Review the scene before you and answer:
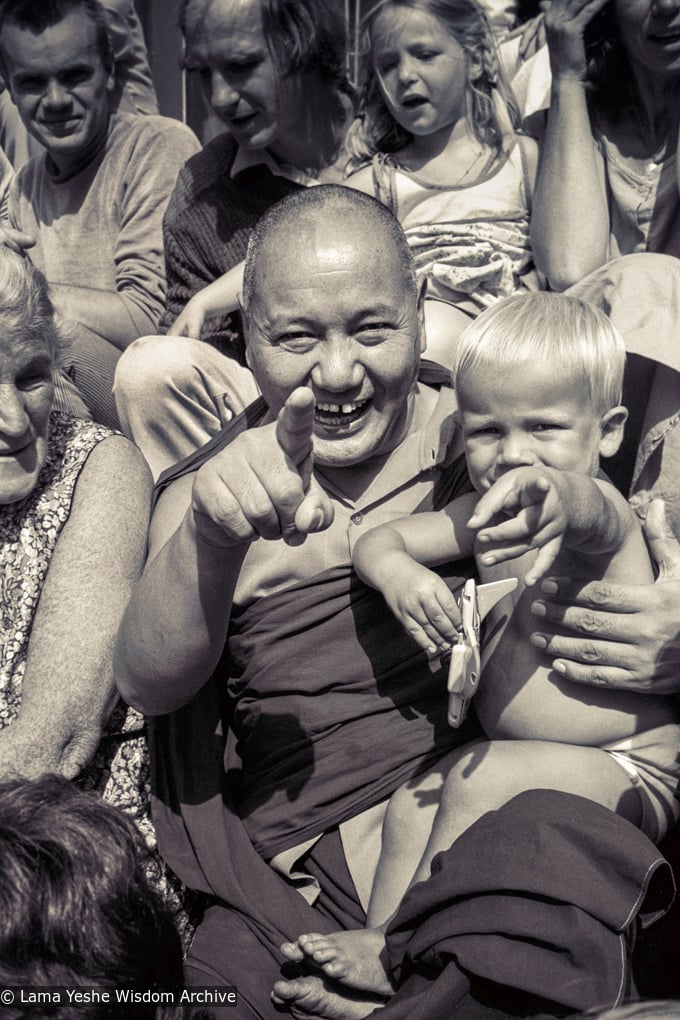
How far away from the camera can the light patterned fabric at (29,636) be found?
7.89ft

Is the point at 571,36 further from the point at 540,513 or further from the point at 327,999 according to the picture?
the point at 327,999

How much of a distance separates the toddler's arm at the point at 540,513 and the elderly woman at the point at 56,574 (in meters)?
0.77

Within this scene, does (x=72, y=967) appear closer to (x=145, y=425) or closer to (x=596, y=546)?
(x=596, y=546)

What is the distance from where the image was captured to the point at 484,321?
2.31 metres

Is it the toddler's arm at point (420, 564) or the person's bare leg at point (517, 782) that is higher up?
the toddler's arm at point (420, 564)

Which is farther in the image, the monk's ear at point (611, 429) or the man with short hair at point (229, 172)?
the man with short hair at point (229, 172)

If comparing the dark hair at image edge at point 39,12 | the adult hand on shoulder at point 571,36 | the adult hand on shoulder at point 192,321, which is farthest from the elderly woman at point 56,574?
the dark hair at image edge at point 39,12

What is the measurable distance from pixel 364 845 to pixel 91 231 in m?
2.50

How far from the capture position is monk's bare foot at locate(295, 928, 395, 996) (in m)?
2.04

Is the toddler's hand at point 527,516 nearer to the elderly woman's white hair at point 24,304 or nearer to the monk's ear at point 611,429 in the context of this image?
the monk's ear at point 611,429

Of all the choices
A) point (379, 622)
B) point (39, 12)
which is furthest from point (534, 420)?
point (39, 12)

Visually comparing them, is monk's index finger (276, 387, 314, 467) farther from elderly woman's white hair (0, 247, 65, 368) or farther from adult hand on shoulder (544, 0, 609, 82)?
adult hand on shoulder (544, 0, 609, 82)

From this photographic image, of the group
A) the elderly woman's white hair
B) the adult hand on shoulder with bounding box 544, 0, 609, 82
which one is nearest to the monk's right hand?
the elderly woman's white hair

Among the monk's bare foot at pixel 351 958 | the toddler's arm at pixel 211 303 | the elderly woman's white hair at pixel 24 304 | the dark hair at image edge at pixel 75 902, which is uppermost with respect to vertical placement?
the elderly woman's white hair at pixel 24 304
